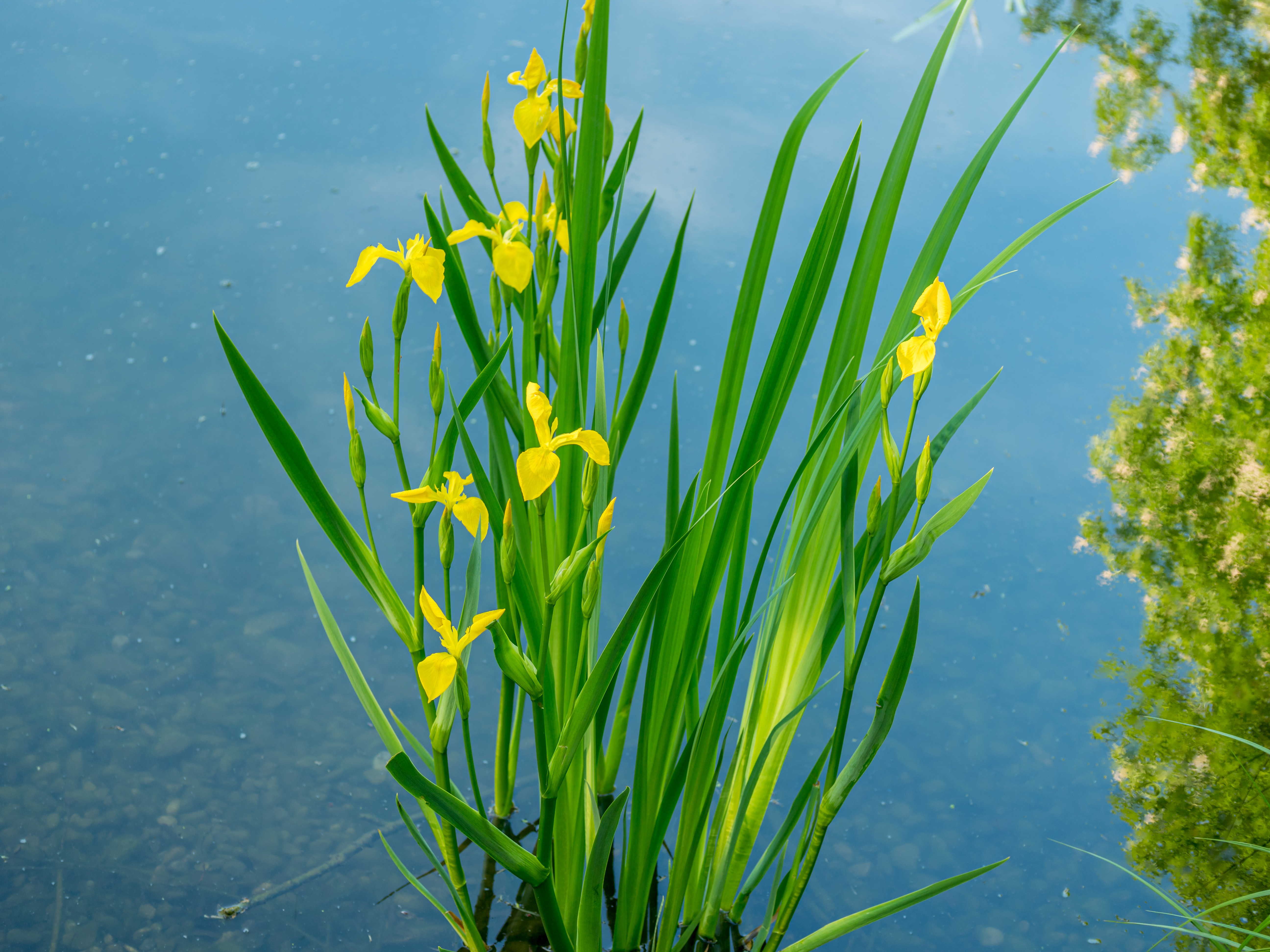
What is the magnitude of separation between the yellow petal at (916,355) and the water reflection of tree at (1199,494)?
88 cm

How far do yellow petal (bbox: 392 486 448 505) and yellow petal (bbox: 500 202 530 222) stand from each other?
9.3 inches

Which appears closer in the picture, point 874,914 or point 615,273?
point 874,914

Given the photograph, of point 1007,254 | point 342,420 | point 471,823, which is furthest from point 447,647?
point 342,420

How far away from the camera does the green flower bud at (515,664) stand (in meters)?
0.50

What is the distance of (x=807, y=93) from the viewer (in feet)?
7.07

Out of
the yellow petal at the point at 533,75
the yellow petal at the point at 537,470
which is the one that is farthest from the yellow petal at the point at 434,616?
the yellow petal at the point at 533,75

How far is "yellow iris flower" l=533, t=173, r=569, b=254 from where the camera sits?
66 cm

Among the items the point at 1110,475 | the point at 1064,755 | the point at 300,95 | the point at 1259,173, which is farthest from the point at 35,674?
the point at 1259,173

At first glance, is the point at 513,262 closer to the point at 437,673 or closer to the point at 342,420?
the point at 437,673

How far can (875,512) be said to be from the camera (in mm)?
538

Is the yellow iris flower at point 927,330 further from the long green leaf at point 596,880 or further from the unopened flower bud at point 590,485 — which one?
the long green leaf at point 596,880

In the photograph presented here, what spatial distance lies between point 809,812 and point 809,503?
25 centimetres

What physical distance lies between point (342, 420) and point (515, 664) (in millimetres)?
1021

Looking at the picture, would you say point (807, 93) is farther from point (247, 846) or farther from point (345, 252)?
point (247, 846)
